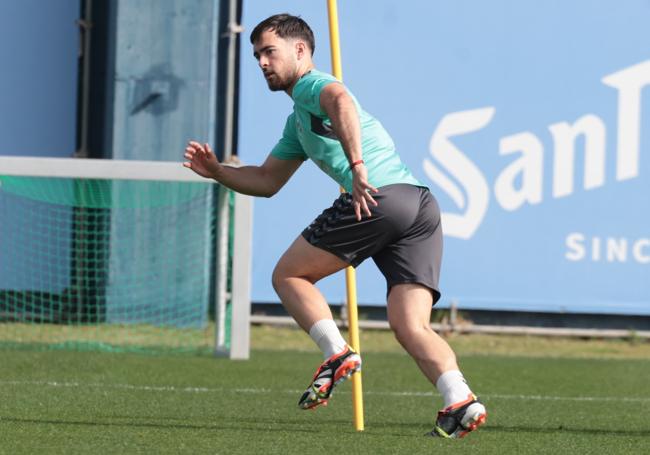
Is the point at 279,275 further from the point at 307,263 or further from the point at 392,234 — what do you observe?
the point at 392,234

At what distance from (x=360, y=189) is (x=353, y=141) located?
0.18 m

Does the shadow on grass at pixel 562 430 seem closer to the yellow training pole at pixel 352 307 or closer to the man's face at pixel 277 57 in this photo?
the yellow training pole at pixel 352 307

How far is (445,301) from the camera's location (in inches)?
505

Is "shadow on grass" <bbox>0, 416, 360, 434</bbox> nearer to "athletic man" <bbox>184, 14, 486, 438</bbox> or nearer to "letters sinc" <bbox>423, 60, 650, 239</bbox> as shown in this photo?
"athletic man" <bbox>184, 14, 486, 438</bbox>

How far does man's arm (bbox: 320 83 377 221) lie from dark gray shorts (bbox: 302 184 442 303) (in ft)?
0.77

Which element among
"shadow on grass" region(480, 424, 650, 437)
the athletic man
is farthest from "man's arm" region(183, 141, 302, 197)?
"shadow on grass" region(480, 424, 650, 437)

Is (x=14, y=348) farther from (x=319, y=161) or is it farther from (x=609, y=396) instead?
(x=319, y=161)

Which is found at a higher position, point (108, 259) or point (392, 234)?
point (392, 234)

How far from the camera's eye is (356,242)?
5.62 m

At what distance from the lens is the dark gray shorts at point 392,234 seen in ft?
18.4

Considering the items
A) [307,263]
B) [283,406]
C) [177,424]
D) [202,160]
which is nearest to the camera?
[307,263]

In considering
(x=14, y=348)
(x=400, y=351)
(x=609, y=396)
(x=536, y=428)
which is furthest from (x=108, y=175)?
(x=536, y=428)

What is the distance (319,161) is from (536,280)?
739 centimetres

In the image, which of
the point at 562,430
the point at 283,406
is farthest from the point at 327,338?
the point at 283,406
